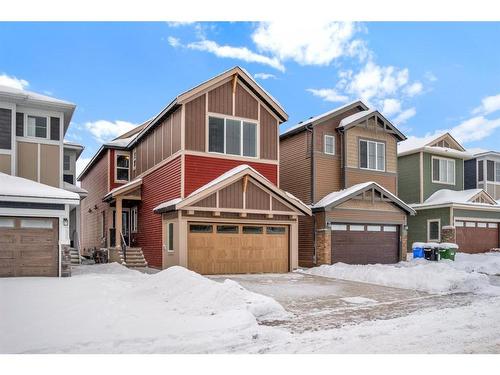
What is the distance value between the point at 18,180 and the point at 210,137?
241 inches

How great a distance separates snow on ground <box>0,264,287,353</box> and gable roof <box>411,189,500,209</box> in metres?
16.1

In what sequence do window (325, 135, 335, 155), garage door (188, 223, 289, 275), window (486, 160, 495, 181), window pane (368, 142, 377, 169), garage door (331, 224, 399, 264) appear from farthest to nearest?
window (486, 160, 495, 181)
window pane (368, 142, 377, 169)
window (325, 135, 335, 155)
garage door (331, 224, 399, 264)
garage door (188, 223, 289, 275)

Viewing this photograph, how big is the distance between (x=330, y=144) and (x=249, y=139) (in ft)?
15.9

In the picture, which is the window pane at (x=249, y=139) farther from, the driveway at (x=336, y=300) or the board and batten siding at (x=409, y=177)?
the board and batten siding at (x=409, y=177)

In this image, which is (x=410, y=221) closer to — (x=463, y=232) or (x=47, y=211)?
(x=463, y=232)

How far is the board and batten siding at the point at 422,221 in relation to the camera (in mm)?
23031

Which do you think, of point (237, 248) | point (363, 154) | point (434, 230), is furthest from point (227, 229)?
point (434, 230)


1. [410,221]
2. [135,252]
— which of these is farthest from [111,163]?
[410,221]

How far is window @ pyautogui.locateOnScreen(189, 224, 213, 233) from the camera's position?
15.3m

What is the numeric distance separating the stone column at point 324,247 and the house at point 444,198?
749 centimetres

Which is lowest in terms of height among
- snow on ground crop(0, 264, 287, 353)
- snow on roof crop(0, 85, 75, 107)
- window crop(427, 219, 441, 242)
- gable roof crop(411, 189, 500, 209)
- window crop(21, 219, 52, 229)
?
snow on ground crop(0, 264, 287, 353)

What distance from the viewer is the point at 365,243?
776 inches

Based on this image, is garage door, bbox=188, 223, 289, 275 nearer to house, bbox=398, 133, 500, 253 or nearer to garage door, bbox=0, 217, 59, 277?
garage door, bbox=0, 217, 59, 277

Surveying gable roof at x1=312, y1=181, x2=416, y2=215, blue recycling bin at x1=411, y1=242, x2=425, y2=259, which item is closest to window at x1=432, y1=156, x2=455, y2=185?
gable roof at x1=312, y1=181, x2=416, y2=215
